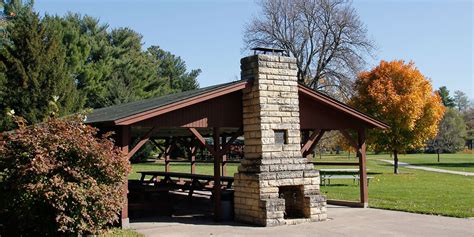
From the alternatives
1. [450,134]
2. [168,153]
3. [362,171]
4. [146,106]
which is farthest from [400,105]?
[450,134]

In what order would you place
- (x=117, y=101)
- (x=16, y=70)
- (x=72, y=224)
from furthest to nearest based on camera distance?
(x=117, y=101), (x=16, y=70), (x=72, y=224)

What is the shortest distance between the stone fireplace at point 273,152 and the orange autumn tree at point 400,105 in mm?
16032

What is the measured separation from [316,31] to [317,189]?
2640 cm

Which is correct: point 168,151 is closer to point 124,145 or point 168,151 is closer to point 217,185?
point 217,185

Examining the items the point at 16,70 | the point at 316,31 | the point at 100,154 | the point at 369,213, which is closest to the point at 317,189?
the point at 369,213

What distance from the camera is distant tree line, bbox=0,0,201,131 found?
1015 inches

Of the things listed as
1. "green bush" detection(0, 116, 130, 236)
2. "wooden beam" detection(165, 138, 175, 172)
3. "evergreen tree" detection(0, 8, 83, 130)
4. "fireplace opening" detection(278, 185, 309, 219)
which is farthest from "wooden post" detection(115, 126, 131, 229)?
"evergreen tree" detection(0, 8, 83, 130)

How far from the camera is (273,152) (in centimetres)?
1161

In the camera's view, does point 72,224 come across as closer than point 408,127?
Yes

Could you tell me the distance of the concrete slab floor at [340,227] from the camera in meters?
9.83

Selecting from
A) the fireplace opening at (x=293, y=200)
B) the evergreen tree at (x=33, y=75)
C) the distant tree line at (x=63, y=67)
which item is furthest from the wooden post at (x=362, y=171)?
the evergreen tree at (x=33, y=75)

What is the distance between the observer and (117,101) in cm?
3594

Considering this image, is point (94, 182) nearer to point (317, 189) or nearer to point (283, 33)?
point (317, 189)

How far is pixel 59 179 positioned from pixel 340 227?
5.82 m
